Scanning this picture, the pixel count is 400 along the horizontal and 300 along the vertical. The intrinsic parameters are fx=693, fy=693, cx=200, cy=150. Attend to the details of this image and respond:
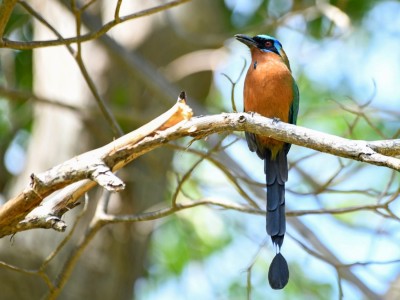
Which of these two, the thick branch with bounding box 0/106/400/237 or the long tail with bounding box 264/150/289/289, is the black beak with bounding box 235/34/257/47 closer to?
the long tail with bounding box 264/150/289/289

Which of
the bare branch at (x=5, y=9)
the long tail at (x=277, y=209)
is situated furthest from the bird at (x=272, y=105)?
the bare branch at (x=5, y=9)

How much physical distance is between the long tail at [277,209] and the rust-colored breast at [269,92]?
0.13 metres

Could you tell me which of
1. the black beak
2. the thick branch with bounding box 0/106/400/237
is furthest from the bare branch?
the black beak

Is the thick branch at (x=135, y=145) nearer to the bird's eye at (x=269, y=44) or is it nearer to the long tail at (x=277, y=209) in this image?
the long tail at (x=277, y=209)

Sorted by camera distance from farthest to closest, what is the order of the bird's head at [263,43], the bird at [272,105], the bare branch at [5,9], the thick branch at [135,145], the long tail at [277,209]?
the bird's head at [263,43] < the bird at [272,105] < the long tail at [277,209] < the bare branch at [5,9] < the thick branch at [135,145]

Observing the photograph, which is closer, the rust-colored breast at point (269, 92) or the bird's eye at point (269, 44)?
the rust-colored breast at point (269, 92)

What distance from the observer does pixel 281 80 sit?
19.3 ft

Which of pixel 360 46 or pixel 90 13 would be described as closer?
pixel 90 13

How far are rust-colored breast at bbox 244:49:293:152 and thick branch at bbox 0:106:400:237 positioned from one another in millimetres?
1594

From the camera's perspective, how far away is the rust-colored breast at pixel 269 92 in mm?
5781

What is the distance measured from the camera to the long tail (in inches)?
188

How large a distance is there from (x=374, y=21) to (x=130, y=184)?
438 cm

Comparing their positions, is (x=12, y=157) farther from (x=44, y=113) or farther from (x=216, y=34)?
(x=216, y=34)

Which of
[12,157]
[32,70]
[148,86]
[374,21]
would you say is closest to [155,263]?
[12,157]
